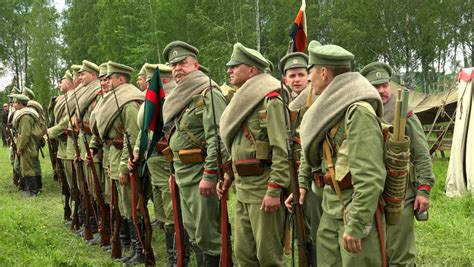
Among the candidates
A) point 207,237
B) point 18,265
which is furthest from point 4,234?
point 207,237

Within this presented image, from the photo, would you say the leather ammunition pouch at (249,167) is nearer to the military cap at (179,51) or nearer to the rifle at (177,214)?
the rifle at (177,214)

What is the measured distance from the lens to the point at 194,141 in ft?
17.3

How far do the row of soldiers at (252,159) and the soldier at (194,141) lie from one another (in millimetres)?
10

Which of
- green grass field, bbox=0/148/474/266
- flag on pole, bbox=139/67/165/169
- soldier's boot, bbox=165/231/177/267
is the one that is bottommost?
green grass field, bbox=0/148/474/266

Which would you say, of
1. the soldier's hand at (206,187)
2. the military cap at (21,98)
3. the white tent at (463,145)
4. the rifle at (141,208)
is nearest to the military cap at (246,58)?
the soldier's hand at (206,187)

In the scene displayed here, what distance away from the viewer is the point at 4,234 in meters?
7.60

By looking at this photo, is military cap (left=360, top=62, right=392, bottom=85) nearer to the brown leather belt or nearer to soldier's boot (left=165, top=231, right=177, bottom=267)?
the brown leather belt

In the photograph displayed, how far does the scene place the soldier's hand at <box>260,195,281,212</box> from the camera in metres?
4.40

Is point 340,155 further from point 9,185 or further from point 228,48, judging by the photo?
point 228,48

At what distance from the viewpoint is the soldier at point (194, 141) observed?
16.9 feet

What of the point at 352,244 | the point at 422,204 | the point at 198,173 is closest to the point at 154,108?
the point at 198,173

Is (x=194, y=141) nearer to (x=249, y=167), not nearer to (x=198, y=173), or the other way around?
(x=198, y=173)

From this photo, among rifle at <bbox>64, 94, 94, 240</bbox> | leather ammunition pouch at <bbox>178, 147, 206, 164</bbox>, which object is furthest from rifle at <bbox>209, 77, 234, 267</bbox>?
rifle at <bbox>64, 94, 94, 240</bbox>

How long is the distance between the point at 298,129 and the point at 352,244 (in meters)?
2.02
